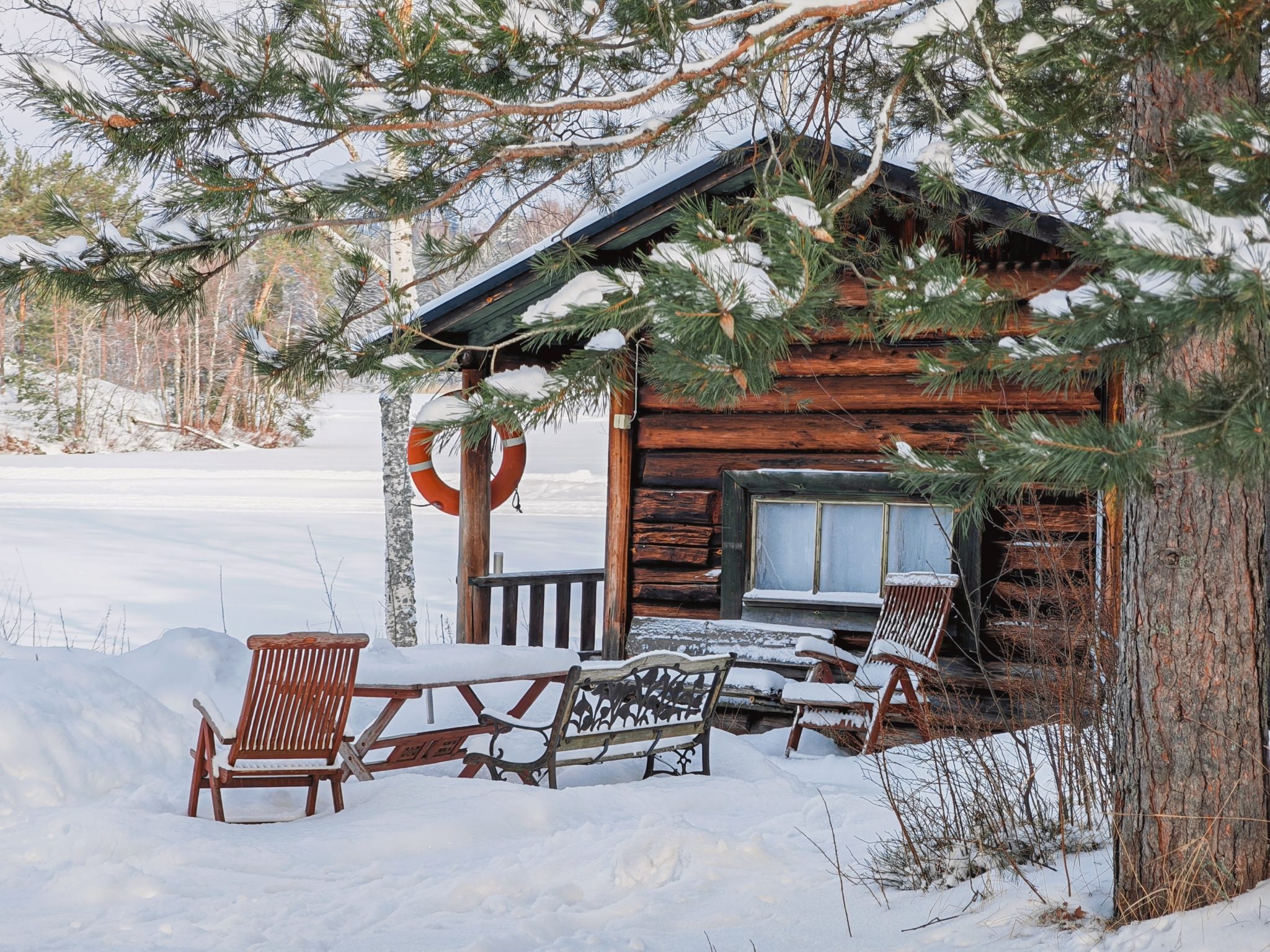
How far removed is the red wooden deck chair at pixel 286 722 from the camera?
16.6 ft

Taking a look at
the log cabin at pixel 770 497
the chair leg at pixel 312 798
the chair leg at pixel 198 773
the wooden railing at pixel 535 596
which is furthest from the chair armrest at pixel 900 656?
the chair leg at pixel 198 773

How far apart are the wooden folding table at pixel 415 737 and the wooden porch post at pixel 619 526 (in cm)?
164

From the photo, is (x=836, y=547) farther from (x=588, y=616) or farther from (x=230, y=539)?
(x=230, y=539)

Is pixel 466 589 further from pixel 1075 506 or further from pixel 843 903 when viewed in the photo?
pixel 843 903

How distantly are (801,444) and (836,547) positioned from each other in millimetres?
744

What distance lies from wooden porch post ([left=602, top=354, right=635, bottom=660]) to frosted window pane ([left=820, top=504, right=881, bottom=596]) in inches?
55.0

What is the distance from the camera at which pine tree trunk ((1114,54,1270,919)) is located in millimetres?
2965

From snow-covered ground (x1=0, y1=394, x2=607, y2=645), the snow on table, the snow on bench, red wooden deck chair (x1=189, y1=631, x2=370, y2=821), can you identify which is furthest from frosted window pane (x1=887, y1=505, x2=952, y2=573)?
red wooden deck chair (x1=189, y1=631, x2=370, y2=821)

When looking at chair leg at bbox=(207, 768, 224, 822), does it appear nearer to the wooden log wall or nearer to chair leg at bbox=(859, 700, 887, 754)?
chair leg at bbox=(859, 700, 887, 754)

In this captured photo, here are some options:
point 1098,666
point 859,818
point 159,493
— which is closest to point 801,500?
point 859,818

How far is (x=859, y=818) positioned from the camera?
4941 millimetres

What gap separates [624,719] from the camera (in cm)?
587

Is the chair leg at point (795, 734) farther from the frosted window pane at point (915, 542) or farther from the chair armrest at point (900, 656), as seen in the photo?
the frosted window pane at point (915, 542)

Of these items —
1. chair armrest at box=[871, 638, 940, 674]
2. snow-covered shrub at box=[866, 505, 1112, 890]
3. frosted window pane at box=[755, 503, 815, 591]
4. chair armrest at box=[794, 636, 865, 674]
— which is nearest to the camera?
snow-covered shrub at box=[866, 505, 1112, 890]
